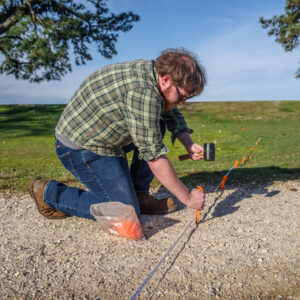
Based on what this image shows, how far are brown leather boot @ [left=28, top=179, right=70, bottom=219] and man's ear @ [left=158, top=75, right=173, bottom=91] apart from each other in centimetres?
155

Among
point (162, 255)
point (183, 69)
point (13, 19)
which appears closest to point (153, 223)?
point (162, 255)

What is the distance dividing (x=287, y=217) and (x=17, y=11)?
1276cm

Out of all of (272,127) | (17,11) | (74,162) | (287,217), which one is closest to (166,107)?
(74,162)

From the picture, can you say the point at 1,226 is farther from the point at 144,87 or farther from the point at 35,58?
the point at 35,58

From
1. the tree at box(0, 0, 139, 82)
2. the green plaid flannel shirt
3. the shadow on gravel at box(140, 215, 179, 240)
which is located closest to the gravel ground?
the shadow on gravel at box(140, 215, 179, 240)

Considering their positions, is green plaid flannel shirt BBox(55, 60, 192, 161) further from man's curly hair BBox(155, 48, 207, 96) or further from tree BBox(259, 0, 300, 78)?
tree BBox(259, 0, 300, 78)

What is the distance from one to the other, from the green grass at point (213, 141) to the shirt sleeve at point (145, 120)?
7.59 feet

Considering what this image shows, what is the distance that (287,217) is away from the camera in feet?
11.6

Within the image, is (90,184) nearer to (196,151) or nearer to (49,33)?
(196,151)

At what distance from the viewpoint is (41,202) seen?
129 inches

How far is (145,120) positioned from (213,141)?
9451mm

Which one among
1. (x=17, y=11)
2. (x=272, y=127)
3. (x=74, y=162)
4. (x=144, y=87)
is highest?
(x=17, y=11)

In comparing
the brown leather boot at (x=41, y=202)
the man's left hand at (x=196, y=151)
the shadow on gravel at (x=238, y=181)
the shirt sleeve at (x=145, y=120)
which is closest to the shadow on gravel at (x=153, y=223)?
the shadow on gravel at (x=238, y=181)

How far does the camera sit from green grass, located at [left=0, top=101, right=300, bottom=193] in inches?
212
